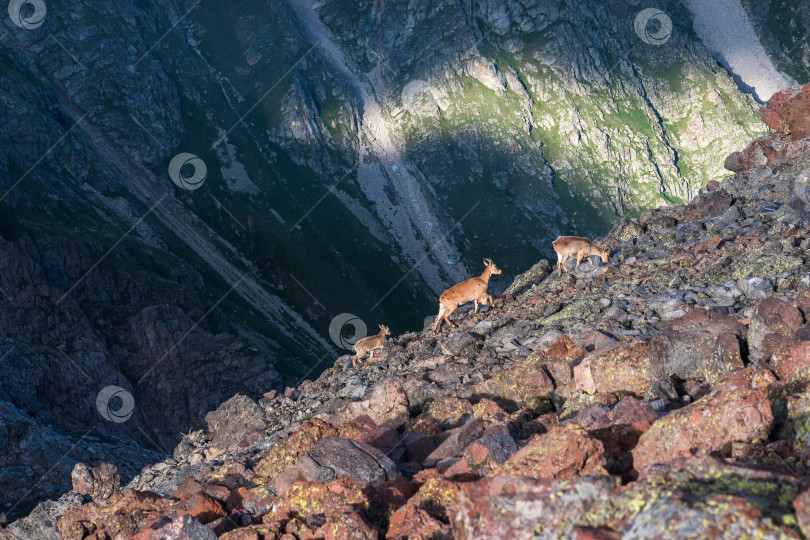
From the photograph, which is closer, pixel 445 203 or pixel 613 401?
pixel 613 401

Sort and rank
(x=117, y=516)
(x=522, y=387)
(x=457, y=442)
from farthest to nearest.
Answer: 1. (x=522, y=387)
2. (x=117, y=516)
3. (x=457, y=442)

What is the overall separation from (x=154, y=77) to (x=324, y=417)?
622 feet

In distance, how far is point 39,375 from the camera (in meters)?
72.5

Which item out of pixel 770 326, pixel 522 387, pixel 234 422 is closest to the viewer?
pixel 770 326

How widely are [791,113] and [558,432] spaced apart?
124 ft

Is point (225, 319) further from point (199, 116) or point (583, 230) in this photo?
point (583, 230)

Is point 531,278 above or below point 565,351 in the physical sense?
above

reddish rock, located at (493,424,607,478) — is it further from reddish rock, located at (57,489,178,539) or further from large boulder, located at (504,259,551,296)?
large boulder, located at (504,259,551,296)

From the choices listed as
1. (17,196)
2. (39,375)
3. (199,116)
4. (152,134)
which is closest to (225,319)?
(17,196)
